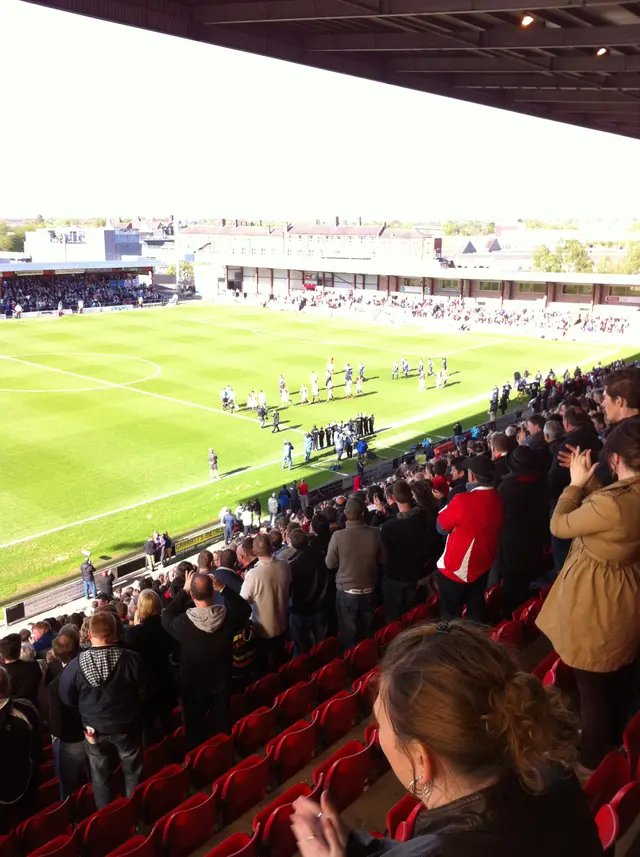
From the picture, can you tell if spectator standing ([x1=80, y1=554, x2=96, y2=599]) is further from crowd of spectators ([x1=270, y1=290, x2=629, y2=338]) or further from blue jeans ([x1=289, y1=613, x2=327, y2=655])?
crowd of spectators ([x1=270, y1=290, x2=629, y2=338])

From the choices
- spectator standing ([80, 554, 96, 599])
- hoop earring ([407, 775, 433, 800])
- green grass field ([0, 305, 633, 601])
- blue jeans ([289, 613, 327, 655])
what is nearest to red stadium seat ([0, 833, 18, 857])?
blue jeans ([289, 613, 327, 655])

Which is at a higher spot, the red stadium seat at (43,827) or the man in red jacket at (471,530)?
the man in red jacket at (471,530)

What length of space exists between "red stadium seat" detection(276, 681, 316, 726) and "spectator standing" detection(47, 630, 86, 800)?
1.59 m

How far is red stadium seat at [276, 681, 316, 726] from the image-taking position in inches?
240

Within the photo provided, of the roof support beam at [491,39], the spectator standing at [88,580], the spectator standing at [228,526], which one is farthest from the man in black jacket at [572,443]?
the spectator standing at [228,526]

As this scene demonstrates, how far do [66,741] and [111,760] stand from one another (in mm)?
341

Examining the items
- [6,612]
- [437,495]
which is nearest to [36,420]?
[6,612]

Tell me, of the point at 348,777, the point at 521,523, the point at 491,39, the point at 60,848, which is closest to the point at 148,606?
the point at 60,848

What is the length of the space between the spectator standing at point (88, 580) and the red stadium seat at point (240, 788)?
36.8 ft

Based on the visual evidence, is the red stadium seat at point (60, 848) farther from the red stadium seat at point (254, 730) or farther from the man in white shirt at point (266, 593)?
the man in white shirt at point (266, 593)

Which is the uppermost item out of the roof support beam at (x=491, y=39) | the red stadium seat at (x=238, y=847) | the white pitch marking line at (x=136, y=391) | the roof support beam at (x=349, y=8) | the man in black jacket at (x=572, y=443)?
the roof support beam at (x=491, y=39)

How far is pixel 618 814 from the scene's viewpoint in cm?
336

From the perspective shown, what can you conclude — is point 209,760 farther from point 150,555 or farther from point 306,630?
point 150,555

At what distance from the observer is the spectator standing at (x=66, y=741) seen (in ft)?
16.0
